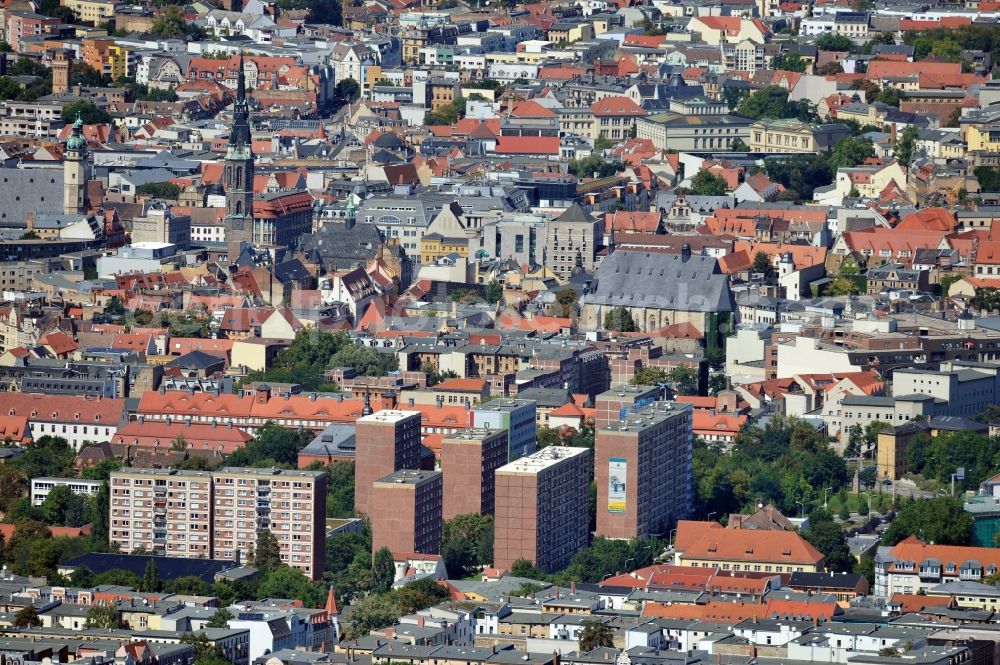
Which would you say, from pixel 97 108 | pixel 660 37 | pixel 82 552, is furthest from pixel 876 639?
pixel 660 37

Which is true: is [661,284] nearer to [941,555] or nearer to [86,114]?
[941,555]

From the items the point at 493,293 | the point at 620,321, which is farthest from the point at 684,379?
the point at 493,293

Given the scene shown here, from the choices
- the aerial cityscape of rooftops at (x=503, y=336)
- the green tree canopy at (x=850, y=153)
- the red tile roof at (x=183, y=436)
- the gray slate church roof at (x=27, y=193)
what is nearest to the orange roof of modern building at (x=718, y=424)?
the aerial cityscape of rooftops at (x=503, y=336)

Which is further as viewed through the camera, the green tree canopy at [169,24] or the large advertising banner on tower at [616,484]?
the green tree canopy at [169,24]

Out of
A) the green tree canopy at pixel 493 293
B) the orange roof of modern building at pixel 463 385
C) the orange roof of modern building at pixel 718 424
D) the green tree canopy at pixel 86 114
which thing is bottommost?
the green tree canopy at pixel 86 114

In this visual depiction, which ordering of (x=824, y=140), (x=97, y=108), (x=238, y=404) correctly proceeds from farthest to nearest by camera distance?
(x=97, y=108), (x=824, y=140), (x=238, y=404)

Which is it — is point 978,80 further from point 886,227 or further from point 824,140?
point 886,227

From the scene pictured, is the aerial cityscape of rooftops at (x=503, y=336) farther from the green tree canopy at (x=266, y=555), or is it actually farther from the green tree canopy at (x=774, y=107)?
the green tree canopy at (x=266, y=555)
